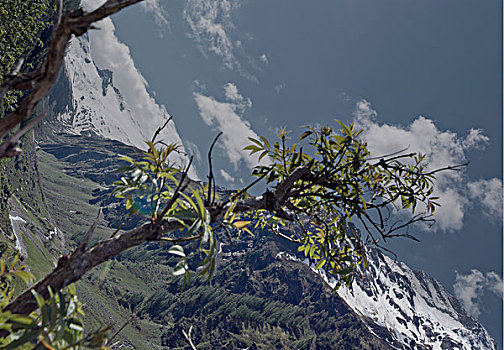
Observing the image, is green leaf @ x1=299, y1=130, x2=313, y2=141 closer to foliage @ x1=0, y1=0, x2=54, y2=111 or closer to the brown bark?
the brown bark

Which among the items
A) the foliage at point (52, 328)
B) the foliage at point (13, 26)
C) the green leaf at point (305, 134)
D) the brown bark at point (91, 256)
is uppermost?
the foliage at point (13, 26)

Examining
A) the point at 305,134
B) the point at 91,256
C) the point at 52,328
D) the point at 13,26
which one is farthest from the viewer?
the point at 13,26

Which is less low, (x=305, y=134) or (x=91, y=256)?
(x=305, y=134)

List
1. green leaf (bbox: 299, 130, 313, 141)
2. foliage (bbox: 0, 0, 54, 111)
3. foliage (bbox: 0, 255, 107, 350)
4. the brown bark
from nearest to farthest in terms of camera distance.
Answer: foliage (bbox: 0, 255, 107, 350) → the brown bark → green leaf (bbox: 299, 130, 313, 141) → foliage (bbox: 0, 0, 54, 111)

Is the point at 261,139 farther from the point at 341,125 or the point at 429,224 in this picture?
the point at 429,224

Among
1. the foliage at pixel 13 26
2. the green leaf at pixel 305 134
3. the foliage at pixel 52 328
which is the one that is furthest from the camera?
the foliage at pixel 13 26

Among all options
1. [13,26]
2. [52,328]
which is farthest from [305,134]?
[13,26]

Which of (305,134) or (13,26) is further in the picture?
(13,26)

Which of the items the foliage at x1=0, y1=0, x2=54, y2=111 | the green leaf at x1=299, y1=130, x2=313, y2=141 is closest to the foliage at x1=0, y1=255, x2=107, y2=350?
the green leaf at x1=299, y1=130, x2=313, y2=141

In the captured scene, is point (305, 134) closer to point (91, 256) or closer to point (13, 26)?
point (91, 256)

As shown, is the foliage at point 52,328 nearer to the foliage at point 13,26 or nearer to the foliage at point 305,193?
the foliage at point 305,193

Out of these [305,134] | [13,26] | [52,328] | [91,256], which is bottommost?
[52,328]

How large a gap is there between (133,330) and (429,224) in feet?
739

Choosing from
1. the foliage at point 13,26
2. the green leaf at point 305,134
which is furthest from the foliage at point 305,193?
the foliage at point 13,26
